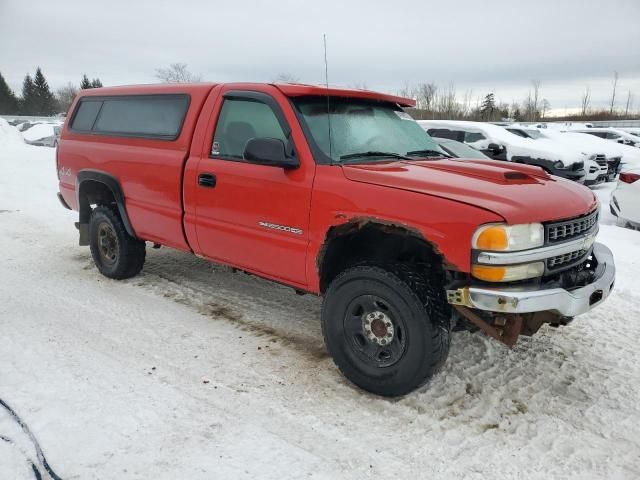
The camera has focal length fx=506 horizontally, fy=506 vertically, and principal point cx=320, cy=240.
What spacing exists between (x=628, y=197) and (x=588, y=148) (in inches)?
322

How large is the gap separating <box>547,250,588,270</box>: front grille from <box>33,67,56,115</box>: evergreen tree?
272 feet

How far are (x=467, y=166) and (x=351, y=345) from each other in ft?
4.83

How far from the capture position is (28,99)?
7262cm

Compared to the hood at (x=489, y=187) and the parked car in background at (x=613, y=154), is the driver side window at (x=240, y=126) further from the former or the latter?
the parked car in background at (x=613, y=154)

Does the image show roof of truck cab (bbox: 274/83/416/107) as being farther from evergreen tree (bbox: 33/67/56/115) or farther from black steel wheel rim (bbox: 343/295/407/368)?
evergreen tree (bbox: 33/67/56/115)

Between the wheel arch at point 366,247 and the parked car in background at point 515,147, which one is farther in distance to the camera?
the parked car in background at point 515,147

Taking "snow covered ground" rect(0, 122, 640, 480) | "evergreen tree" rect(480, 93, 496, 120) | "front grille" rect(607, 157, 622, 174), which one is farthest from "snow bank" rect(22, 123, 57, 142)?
"evergreen tree" rect(480, 93, 496, 120)

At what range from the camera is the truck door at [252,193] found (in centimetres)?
343

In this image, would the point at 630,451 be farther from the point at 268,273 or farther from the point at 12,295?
the point at 12,295

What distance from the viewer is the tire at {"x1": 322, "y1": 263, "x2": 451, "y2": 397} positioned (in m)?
2.91

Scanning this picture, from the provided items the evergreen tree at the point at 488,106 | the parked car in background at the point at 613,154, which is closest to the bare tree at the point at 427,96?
the evergreen tree at the point at 488,106

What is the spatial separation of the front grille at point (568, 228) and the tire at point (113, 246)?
3853 millimetres

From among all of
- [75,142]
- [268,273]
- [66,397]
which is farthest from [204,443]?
[75,142]

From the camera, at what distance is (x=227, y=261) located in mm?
4039
